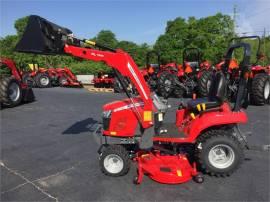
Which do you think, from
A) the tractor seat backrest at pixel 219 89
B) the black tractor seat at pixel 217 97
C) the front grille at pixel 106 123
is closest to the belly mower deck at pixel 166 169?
the front grille at pixel 106 123

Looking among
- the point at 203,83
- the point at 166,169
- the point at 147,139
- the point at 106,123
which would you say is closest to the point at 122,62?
the point at 106,123

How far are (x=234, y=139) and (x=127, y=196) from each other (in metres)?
1.69

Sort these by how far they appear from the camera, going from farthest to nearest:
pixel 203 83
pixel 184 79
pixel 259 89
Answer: pixel 184 79 → pixel 203 83 → pixel 259 89

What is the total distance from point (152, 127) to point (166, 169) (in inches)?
24.1

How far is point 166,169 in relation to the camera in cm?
430

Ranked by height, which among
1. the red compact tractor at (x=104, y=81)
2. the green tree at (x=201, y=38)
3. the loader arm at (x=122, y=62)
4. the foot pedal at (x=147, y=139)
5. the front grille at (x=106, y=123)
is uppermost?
the green tree at (x=201, y=38)

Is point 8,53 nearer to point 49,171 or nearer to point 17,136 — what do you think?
point 17,136

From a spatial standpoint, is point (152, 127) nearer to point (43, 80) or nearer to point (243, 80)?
point (243, 80)

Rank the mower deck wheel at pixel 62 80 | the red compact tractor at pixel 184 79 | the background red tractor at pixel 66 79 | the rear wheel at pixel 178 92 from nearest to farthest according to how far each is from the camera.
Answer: the red compact tractor at pixel 184 79, the rear wheel at pixel 178 92, the background red tractor at pixel 66 79, the mower deck wheel at pixel 62 80

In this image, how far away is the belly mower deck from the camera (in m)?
4.20

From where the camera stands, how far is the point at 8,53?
3091cm

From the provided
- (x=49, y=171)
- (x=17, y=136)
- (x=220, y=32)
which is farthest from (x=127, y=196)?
(x=220, y=32)

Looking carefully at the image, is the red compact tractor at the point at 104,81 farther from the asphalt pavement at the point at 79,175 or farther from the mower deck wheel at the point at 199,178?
the mower deck wheel at the point at 199,178

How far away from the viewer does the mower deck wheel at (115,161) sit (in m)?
4.47
